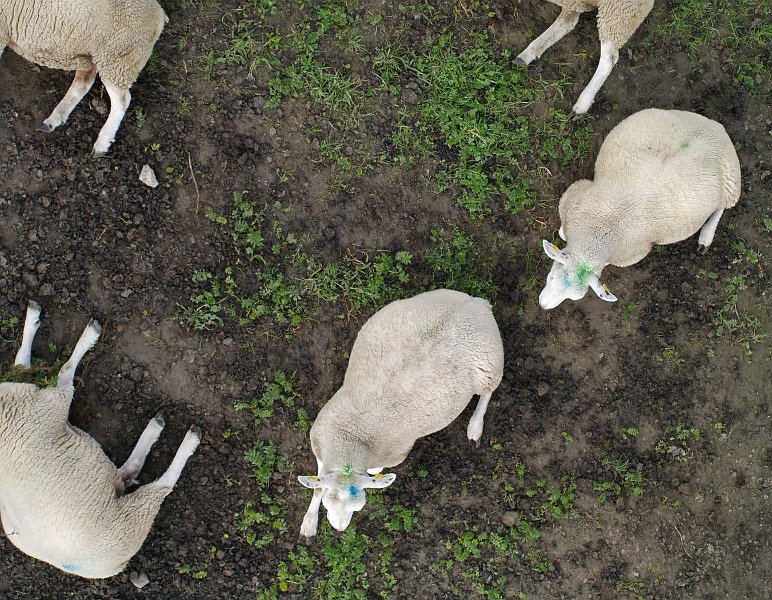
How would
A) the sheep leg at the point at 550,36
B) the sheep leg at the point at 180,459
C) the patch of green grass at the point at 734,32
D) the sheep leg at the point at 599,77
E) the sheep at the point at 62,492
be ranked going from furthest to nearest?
the patch of green grass at the point at 734,32
the sheep leg at the point at 550,36
the sheep leg at the point at 599,77
the sheep leg at the point at 180,459
the sheep at the point at 62,492

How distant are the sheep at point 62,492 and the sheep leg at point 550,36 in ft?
15.8

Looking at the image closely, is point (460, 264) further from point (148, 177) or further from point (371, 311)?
point (148, 177)

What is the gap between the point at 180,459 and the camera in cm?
553

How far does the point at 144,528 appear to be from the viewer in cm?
530

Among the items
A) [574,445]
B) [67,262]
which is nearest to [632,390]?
[574,445]

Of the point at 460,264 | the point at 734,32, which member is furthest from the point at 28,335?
the point at 734,32

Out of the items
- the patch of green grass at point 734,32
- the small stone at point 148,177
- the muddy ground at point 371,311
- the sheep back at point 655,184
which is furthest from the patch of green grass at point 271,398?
the patch of green grass at point 734,32

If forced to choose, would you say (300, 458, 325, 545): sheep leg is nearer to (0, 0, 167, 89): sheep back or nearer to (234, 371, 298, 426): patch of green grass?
(234, 371, 298, 426): patch of green grass

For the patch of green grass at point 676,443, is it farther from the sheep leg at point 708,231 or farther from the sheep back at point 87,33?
the sheep back at point 87,33

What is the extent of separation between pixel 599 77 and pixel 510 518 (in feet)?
13.3

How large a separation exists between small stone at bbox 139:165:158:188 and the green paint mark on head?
3.71 m

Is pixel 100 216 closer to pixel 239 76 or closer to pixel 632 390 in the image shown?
pixel 239 76

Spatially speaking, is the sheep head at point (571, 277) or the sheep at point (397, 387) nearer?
the sheep at point (397, 387)

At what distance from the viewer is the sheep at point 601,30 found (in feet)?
17.7
